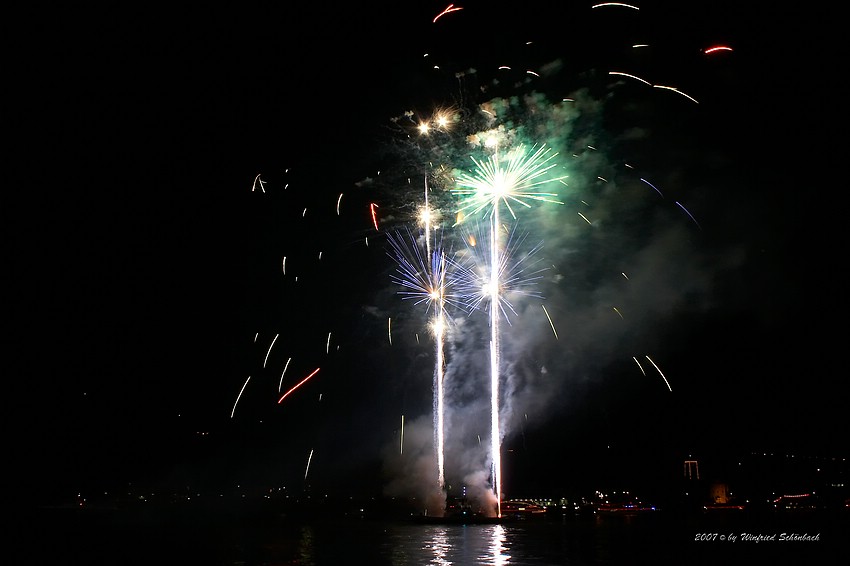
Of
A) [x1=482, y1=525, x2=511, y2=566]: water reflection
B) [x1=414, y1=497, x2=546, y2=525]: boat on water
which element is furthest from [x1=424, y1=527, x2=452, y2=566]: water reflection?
[x1=414, y1=497, x2=546, y2=525]: boat on water

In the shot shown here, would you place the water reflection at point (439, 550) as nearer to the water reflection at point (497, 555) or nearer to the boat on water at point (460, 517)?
the water reflection at point (497, 555)

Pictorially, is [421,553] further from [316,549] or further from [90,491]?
[90,491]

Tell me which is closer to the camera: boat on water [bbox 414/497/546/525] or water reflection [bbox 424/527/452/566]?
water reflection [bbox 424/527/452/566]

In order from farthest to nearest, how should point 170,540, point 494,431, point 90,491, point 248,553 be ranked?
1. point 90,491
2. point 170,540
3. point 494,431
4. point 248,553

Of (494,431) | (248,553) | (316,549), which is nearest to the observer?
(248,553)

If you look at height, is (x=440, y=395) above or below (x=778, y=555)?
above

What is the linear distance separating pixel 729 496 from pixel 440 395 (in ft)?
225

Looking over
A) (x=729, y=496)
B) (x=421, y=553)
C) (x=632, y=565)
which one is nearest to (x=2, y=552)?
Answer: (x=421, y=553)

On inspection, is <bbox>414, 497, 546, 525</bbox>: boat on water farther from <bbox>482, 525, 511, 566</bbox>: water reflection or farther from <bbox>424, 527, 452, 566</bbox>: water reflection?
<bbox>482, 525, 511, 566</bbox>: water reflection

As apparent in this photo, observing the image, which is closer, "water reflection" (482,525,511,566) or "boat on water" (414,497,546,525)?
"water reflection" (482,525,511,566)

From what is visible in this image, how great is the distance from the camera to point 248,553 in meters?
26.9

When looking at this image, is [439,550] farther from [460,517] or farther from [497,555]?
[460,517]

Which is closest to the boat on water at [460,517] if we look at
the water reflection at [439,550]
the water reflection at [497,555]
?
the water reflection at [439,550]

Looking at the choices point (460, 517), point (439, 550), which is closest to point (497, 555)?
point (439, 550)
